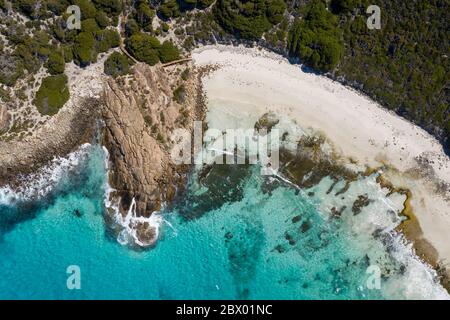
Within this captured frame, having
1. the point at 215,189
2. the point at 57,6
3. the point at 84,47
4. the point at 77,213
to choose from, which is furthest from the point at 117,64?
the point at 215,189

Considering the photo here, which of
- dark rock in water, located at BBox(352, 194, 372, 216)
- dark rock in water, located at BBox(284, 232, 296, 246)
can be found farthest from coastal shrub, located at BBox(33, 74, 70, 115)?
dark rock in water, located at BBox(352, 194, 372, 216)

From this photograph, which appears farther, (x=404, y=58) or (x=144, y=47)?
(x=144, y=47)

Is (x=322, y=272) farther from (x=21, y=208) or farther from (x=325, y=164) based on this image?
(x=21, y=208)

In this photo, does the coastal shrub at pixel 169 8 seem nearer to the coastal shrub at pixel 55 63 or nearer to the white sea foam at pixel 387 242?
the coastal shrub at pixel 55 63

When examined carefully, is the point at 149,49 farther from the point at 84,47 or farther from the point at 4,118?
the point at 4,118

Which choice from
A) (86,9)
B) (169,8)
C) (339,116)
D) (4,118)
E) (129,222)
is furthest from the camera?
(129,222)

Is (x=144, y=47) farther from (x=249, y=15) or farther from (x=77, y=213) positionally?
(x=77, y=213)

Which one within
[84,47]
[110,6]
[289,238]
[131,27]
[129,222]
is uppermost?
[110,6]

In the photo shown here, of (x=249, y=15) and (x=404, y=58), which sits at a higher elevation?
(x=249, y=15)

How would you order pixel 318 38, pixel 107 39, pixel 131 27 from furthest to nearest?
pixel 107 39 < pixel 131 27 < pixel 318 38
